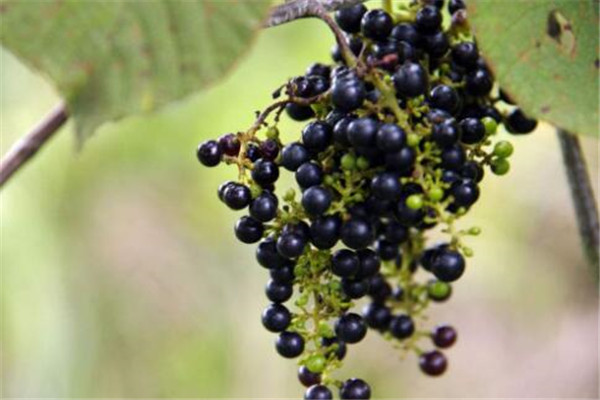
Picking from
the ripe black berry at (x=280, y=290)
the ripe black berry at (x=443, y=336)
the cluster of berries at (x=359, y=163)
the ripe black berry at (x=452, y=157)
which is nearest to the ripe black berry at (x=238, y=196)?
the cluster of berries at (x=359, y=163)

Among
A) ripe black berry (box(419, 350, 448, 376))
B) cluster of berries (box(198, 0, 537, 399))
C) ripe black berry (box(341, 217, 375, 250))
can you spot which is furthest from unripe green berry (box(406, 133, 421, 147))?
ripe black berry (box(419, 350, 448, 376))

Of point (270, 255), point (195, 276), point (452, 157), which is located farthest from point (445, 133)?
point (195, 276)

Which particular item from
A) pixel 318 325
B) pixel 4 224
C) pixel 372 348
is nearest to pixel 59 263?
pixel 4 224

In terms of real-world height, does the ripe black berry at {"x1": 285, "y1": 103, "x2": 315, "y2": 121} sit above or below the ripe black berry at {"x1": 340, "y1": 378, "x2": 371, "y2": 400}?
above

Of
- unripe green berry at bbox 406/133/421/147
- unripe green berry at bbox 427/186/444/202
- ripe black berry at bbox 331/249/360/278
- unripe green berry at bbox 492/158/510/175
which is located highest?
unripe green berry at bbox 406/133/421/147

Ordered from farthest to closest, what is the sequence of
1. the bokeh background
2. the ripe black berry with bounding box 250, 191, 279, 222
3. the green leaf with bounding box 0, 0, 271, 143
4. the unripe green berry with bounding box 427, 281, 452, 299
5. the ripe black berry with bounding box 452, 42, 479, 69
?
the bokeh background → the unripe green berry with bounding box 427, 281, 452, 299 → the ripe black berry with bounding box 452, 42, 479, 69 → the ripe black berry with bounding box 250, 191, 279, 222 → the green leaf with bounding box 0, 0, 271, 143

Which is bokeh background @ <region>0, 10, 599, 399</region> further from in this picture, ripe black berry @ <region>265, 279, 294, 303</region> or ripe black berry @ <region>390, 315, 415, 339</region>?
ripe black berry @ <region>265, 279, 294, 303</region>

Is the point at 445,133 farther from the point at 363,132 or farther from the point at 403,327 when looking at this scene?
the point at 403,327
